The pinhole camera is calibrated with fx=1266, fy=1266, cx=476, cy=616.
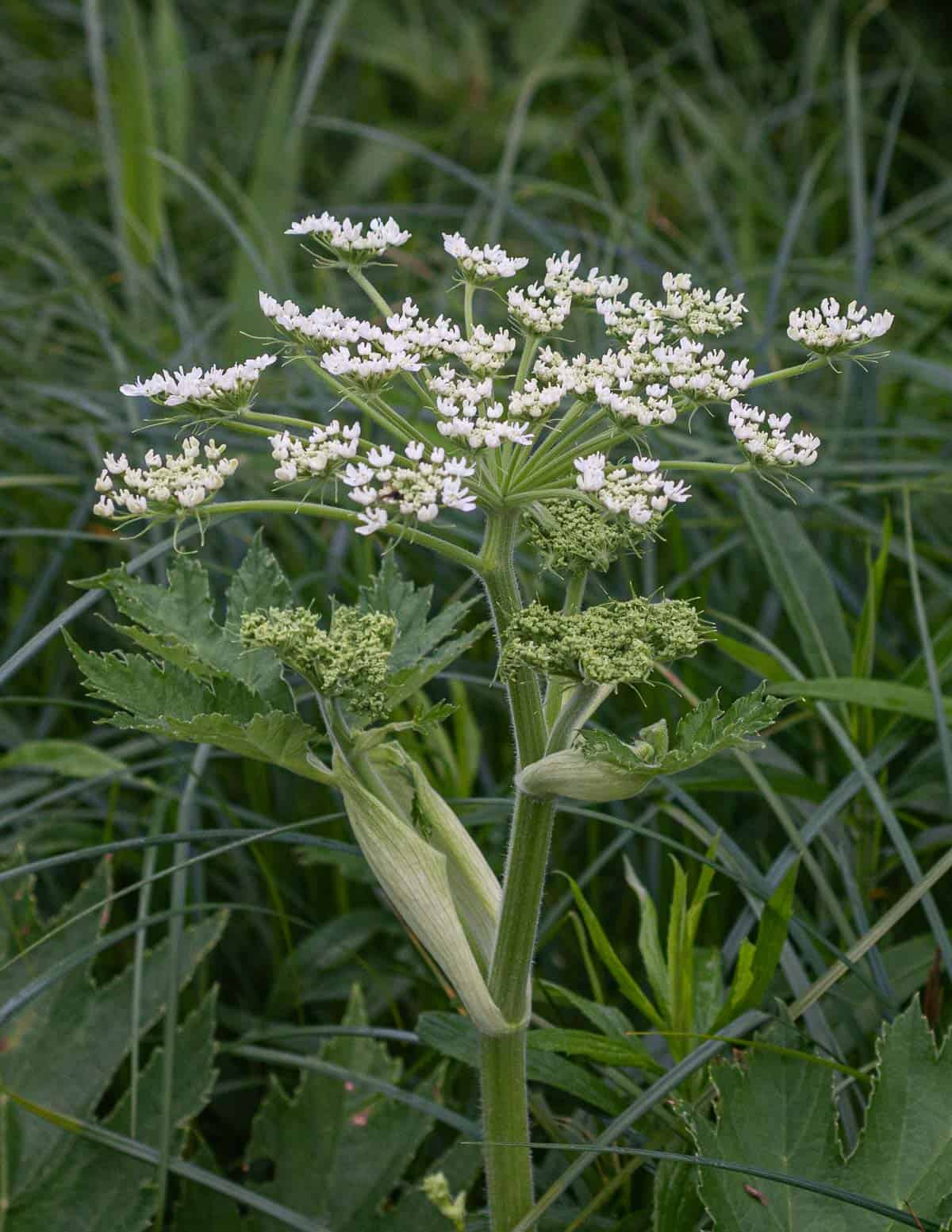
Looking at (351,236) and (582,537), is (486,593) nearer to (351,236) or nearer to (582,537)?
(582,537)

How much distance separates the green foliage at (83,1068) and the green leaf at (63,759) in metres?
0.29

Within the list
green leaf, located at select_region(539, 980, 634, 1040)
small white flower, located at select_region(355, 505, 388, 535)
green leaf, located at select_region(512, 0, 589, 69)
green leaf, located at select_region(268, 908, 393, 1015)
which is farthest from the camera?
green leaf, located at select_region(512, 0, 589, 69)

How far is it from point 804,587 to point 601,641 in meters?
1.38

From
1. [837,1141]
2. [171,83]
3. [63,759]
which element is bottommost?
[837,1141]

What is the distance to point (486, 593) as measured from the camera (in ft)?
4.98

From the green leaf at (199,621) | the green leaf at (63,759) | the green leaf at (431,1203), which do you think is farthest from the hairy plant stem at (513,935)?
the green leaf at (63,759)

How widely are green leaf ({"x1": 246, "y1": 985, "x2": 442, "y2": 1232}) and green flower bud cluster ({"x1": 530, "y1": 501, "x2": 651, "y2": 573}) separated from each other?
0.98 metres

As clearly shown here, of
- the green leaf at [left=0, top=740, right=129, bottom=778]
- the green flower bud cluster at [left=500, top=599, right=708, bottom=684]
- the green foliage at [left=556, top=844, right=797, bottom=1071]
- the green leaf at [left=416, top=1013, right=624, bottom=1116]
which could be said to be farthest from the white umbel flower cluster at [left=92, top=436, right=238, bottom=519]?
the green leaf at [left=0, top=740, right=129, bottom=778]

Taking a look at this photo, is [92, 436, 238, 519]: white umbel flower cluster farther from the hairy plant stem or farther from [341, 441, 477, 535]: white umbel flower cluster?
Answer: the hairy plant stem

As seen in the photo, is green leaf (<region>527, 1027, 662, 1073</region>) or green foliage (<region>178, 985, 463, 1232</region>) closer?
green leaf (<region>527, 1027, 662, 1073</region>)

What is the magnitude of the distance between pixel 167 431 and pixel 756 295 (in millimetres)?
2090

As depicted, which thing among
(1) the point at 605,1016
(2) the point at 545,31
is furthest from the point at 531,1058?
(2) the point at 545,31

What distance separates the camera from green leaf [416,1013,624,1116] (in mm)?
1783

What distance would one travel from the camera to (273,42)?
6062 mm
